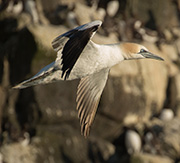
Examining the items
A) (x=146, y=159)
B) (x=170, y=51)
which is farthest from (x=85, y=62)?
(x=170, y=51)

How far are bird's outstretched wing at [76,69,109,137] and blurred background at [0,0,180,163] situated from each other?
505 centimetres

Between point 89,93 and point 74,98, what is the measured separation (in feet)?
20.5

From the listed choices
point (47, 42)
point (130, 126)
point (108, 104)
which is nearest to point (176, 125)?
point (130, 126)

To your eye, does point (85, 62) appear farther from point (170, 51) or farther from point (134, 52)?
point (170, 51)

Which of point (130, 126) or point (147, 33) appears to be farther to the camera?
point (147, 33)

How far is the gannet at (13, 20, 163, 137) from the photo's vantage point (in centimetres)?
419

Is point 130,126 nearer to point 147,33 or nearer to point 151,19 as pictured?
point 147,33

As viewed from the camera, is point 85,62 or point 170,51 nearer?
point 85,62

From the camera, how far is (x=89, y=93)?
5.54m

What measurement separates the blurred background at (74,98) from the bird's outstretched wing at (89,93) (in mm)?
5046

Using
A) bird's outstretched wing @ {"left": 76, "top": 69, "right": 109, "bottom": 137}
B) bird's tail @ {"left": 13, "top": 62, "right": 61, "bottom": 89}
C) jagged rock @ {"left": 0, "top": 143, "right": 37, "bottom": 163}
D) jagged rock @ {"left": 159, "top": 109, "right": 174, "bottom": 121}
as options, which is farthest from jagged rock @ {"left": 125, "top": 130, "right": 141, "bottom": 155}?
bird's tail @ {"left": 13, "top": 62, "right": 61, "bottom": 89}

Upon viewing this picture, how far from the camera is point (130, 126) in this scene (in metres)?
14.5

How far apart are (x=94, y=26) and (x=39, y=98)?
7.22 metres

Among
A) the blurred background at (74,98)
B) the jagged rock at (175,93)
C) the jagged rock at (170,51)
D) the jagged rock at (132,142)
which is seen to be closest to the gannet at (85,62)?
the blurred background at (74,98)
